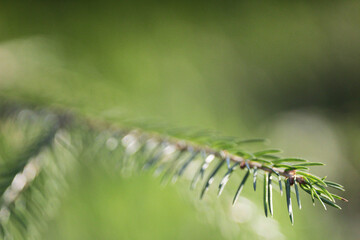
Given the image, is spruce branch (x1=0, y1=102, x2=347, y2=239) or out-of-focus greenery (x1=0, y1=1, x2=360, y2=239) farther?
out-of-focus greenery (x1=0, y1=1, x2=360, y2=239)

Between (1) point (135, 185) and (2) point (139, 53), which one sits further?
(2) point (139, 53)

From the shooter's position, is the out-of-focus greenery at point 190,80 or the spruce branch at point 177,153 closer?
the spruce branch at point 177,153

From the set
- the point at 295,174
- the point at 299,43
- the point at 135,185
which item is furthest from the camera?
the point at 299,43

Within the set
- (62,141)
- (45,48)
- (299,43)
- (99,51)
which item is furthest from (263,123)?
(62,141)

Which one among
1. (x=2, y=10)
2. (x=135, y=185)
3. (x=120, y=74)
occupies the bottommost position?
(x=135, y=185)

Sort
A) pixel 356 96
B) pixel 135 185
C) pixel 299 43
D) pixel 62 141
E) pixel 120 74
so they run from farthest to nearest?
pixel 356 96, pixel 299 43, pixel 120 74, pixel 135 185, pixel 62 141

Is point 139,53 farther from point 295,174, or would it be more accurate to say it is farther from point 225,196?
point 295,174

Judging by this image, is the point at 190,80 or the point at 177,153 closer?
the point at 177,153

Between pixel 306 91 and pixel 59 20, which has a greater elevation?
pixel 59 20
